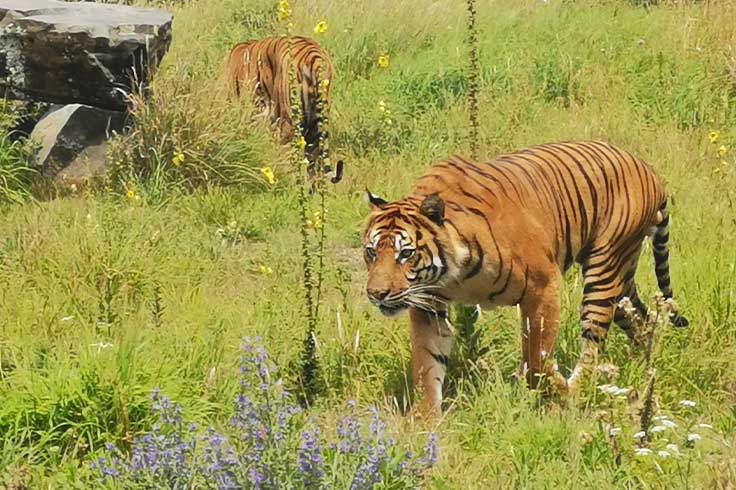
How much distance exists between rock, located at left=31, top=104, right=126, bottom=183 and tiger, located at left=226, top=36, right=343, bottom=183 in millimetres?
1002

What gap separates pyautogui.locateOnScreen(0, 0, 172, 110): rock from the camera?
787cm

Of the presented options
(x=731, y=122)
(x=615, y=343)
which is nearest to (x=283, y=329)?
(x=615, y=343)

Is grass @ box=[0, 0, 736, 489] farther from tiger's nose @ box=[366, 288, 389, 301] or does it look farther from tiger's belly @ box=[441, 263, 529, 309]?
tiger's nose @ box=[366, 288, 389, 301]

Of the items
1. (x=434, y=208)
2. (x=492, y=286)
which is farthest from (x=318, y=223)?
(x=492, y=286)

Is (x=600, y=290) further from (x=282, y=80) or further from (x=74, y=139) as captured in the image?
(x=282, y=80)

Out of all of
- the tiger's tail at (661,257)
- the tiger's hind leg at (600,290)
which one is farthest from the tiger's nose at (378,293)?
the tiger's tail at (661,257)

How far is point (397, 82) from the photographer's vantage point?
9570 millimetres

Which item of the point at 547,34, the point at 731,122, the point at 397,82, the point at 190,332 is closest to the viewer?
the point at 190,332

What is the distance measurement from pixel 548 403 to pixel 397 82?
5546mm

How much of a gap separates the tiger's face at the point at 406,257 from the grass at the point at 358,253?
0.41m

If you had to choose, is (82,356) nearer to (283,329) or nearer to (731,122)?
(283,329)

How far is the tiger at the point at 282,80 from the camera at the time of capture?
28.1 feet

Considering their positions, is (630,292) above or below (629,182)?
below

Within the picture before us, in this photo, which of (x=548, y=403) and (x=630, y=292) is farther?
(x=630, y=292)
